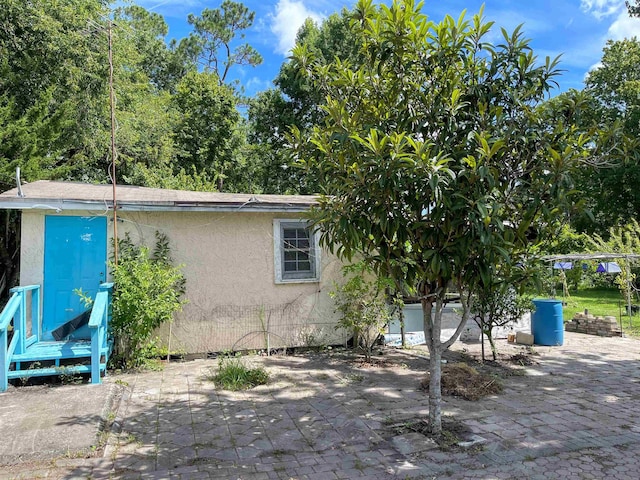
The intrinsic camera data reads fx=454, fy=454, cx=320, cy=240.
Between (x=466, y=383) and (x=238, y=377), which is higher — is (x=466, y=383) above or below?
below

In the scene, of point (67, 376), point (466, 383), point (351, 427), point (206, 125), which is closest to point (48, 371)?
point (67, 376)

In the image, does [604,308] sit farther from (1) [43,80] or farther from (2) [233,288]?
(1) [43,80]

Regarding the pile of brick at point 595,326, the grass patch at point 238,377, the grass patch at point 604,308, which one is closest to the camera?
the grass patch at point 238,377

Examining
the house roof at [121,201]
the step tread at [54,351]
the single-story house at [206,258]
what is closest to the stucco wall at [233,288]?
the single-story house at [206,258]

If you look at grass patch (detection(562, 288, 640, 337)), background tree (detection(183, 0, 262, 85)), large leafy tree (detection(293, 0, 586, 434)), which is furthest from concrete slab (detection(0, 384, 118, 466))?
background tree (detection(183, 0, 262, 85))

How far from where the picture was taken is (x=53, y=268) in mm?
7387

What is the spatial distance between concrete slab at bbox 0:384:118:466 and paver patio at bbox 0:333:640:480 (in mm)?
201

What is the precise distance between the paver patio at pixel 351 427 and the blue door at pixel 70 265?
148 centimetres

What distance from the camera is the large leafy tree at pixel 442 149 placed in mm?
4020

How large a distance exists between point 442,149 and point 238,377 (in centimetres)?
442

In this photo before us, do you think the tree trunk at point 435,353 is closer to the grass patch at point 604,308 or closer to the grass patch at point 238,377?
the grass patch at point 238,377

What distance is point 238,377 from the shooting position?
21.8 feet

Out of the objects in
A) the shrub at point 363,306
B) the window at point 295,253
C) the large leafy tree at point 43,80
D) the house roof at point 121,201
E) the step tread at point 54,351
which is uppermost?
the large leafy tree at point 43,80

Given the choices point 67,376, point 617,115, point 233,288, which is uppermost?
point 617,115
